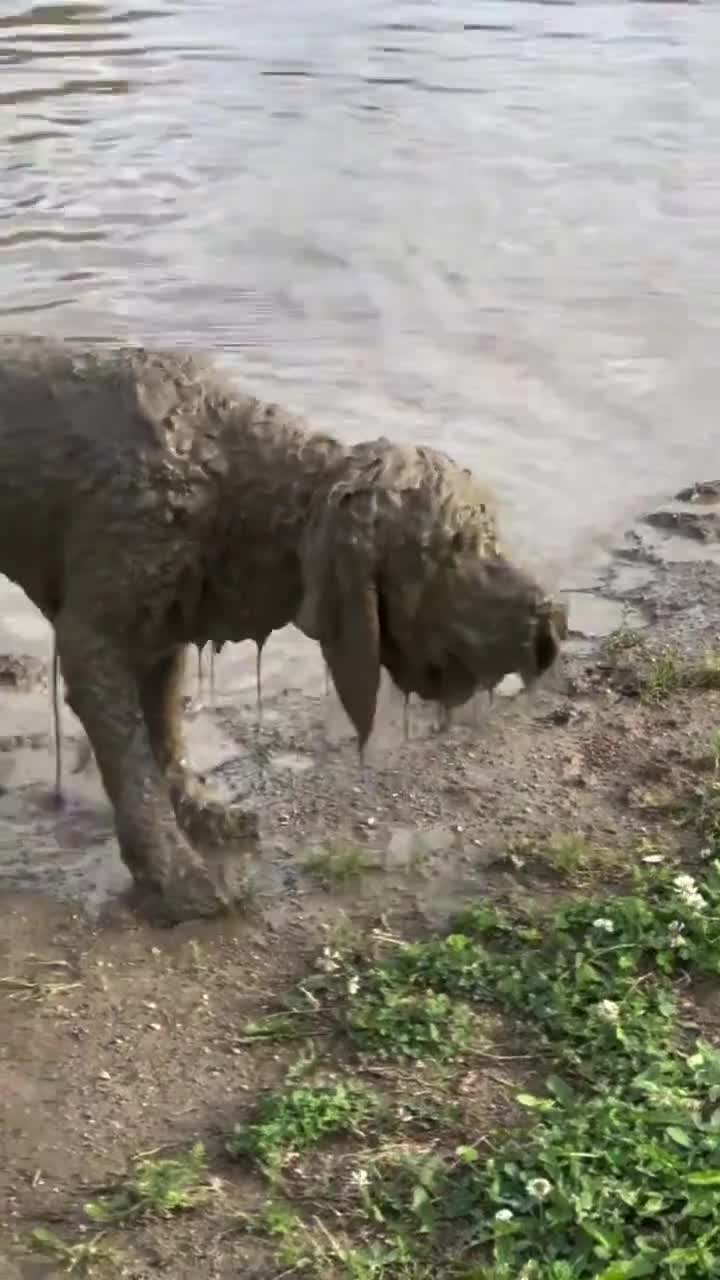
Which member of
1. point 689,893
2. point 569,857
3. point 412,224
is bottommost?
point 569,857

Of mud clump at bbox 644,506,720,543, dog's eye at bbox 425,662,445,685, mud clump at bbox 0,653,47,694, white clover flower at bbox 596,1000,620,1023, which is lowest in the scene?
mud clump at bbox 0,653,47,694

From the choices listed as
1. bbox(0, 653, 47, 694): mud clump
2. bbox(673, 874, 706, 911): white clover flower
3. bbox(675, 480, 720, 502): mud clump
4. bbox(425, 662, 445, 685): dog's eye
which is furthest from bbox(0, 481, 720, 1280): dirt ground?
bbox(675, 480, 720, 502): mud clump

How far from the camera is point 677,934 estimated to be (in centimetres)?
418

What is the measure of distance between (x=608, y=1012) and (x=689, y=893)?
522mm

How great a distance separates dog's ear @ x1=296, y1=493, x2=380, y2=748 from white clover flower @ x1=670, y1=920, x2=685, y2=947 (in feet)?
2.97

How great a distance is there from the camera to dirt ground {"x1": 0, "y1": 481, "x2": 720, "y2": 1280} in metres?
3.70

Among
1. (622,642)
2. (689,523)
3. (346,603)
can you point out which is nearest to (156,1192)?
(346,603)

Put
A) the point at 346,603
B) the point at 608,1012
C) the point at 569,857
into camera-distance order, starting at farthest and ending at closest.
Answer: the point at 569,857 < the point at 346,603 < the point at 608,1012

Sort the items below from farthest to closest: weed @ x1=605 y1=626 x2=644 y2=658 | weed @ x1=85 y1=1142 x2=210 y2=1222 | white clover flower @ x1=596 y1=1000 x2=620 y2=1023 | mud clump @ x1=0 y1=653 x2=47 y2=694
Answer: weed @ x1=605 y1=626 x2=644 y2=658, mud clump @ x1=0 y1=653 x2=47 y2=694, white clover flower @ x1=596 y1=1000 x2=620 y2=1023, weed @ x1=85 y1=1142 x2=210 y2=1222

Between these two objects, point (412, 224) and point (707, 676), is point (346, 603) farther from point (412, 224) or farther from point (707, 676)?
point (412, 224)

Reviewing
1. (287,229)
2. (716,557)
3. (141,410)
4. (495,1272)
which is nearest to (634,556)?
(716,557)

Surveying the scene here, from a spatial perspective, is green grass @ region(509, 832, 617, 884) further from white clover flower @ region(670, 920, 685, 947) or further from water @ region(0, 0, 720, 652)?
water @ region(0, 0, 720, 652)

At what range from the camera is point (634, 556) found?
6895 millimetres

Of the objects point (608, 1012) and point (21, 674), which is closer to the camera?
point (608, 1012)
